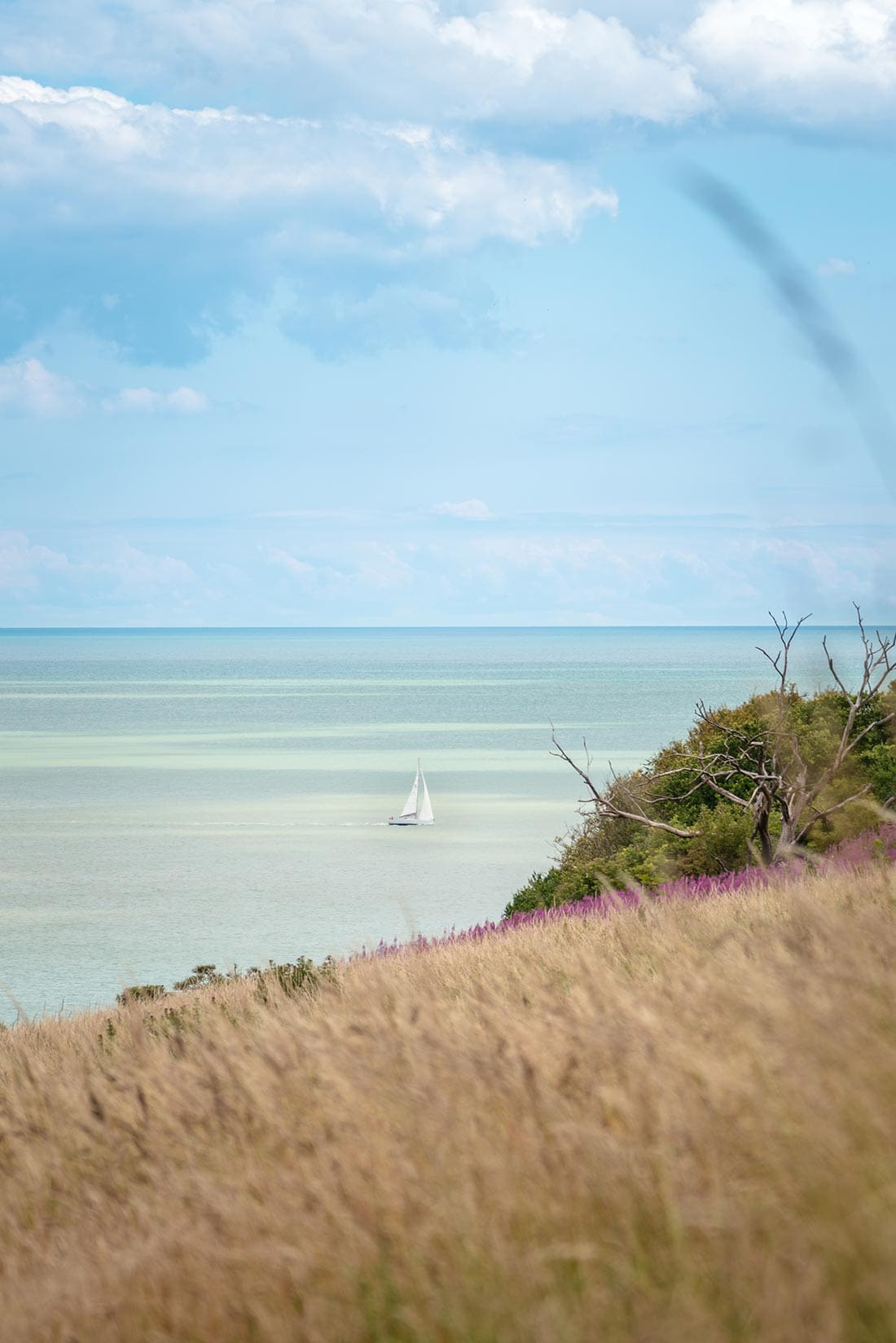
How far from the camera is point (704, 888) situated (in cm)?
1545

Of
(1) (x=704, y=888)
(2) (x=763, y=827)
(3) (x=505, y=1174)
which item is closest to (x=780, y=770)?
(2) (x=763, y=827)

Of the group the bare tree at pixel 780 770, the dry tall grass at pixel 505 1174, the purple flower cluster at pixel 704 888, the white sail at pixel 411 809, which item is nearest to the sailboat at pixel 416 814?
the white sail at pixel 411 809

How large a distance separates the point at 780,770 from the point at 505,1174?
17984mm

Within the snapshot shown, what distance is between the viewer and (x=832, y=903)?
8109 millimetres

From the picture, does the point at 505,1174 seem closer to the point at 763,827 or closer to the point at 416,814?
the point at 763,827

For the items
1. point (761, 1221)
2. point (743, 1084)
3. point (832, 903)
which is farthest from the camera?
point (832, 903)

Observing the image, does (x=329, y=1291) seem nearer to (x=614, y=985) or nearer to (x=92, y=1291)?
(x=92, y=1291)

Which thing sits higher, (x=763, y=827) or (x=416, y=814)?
(x=416, y=814)

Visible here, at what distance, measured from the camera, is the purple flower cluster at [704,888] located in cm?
1258

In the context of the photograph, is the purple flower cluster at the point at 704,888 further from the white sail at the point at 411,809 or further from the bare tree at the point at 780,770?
the white sail at the point at 411,809

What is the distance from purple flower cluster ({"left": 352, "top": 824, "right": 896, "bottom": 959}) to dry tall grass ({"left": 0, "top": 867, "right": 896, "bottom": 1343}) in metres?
5.18

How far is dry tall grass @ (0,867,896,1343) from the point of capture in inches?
131

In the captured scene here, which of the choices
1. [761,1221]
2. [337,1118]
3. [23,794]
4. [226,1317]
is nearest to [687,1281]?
[761,1221]

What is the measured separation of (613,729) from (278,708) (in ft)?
183
